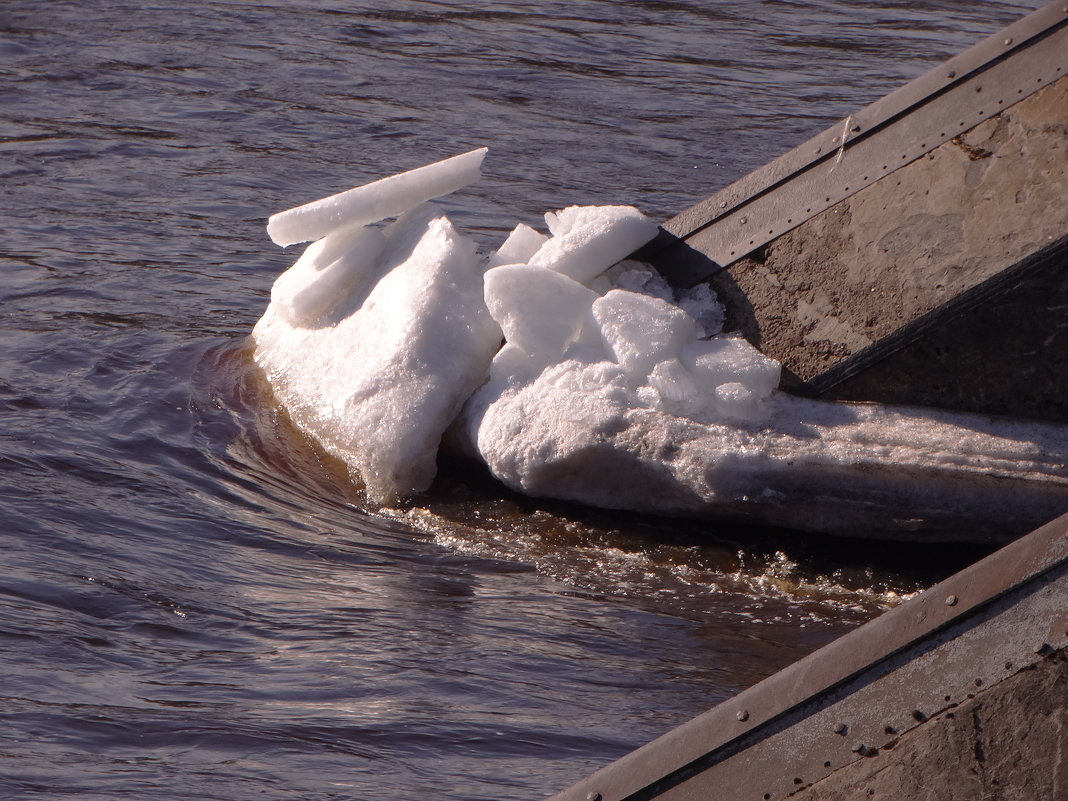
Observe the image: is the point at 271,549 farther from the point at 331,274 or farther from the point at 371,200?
the point at 371,200

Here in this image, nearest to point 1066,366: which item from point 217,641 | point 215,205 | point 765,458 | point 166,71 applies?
point 765,458

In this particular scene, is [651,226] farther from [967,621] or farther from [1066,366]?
[967,621]

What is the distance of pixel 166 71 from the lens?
36.5ft

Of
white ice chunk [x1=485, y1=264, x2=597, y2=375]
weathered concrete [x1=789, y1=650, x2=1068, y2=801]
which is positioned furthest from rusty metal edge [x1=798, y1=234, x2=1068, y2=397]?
weathered concrete [x1=789, y1=650, x2=1068, y2=801]

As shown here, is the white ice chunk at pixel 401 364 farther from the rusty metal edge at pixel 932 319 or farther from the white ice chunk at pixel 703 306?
the rusty metal edge at pixel 932 319

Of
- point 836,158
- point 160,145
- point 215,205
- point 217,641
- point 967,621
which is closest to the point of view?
point 967,621

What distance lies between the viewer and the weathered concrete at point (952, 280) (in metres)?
4.75

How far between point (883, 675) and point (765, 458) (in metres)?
2.27

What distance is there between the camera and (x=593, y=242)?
5371 millimetres

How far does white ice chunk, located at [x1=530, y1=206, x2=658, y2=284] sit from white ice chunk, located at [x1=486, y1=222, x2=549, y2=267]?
0.15 m

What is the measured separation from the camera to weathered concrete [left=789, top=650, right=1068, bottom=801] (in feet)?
7.76

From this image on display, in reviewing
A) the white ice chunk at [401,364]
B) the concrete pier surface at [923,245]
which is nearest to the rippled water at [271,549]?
the white ice chunk at [401,364]

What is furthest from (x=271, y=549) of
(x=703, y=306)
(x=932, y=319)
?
(x=932, y=319)

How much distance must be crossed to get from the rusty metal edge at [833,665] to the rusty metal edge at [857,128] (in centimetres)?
290
